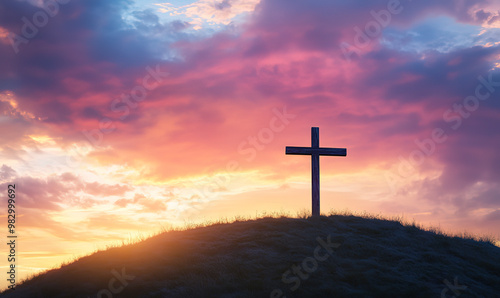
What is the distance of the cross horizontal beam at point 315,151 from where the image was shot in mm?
23453

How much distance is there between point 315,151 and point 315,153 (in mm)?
117

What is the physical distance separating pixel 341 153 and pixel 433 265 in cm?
910

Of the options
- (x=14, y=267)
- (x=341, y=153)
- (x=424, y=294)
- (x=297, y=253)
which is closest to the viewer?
(x=424, y=294)

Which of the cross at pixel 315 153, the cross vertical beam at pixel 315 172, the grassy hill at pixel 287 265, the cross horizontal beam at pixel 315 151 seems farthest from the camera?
the cross horizontal beam at pixel 315 151

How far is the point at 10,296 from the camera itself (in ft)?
53.8

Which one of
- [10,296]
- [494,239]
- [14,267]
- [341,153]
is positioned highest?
[341,153]

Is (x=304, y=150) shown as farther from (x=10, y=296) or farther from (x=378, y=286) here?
(x=10, y=296)

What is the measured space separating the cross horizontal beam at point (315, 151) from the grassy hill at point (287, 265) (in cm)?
430

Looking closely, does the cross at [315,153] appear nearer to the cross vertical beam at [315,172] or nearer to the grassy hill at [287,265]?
the cross vertical beam at [315,172]

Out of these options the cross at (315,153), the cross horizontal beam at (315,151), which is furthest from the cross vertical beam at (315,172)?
the cross horizontal beam at (315,151)

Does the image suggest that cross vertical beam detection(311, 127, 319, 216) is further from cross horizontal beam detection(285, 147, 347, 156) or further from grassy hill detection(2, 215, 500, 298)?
grassy hill detection(2, 215, 500, 298)

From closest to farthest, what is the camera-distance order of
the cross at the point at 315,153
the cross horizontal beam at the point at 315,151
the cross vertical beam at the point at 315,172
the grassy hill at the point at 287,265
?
1. the grassy hill at the point at 287,265
2. the cross vertical beam at the point at 315,172
3. the cross at the point at 315,153
4. the cross horizontal beam at the point at 315,151

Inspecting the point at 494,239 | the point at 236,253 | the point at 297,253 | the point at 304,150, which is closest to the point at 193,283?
the point at 236,253

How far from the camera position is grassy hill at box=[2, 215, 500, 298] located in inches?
555
